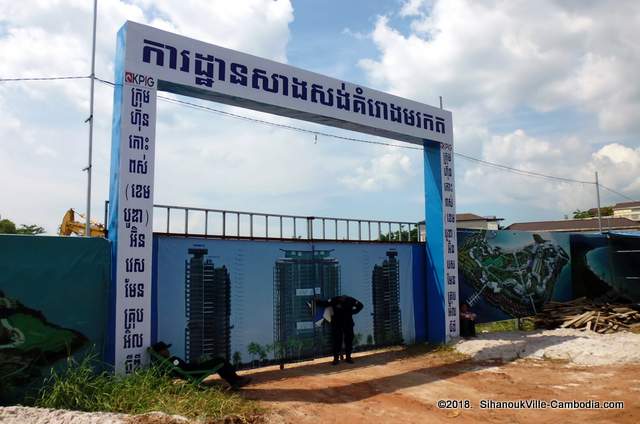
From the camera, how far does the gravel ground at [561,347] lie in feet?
33.1

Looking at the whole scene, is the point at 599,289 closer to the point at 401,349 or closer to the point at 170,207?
the point at 401,349

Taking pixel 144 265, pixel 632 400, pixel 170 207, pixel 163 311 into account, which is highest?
pixel 170 207

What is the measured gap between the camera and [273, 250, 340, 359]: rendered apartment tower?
388 inches

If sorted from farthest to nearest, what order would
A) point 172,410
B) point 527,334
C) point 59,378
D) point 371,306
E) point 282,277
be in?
point 527,334, point 371,306, point 282,277, point 59,378, point 172,410

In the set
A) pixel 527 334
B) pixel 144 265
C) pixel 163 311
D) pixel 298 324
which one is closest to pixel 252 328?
pixel 298 324

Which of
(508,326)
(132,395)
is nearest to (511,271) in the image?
(508,326)

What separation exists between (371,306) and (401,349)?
133 cm

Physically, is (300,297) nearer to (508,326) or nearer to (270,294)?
(270,294)

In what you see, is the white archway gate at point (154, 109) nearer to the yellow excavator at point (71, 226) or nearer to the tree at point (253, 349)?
the tree at point (253, 349)

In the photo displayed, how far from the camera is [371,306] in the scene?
11469 mm

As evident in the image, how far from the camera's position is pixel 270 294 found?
9.75 metres

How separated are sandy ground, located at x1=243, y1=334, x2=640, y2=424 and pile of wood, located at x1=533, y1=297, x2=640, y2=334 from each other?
2.72 m

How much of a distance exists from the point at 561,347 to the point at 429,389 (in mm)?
4551

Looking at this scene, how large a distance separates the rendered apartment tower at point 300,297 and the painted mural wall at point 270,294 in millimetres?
21
